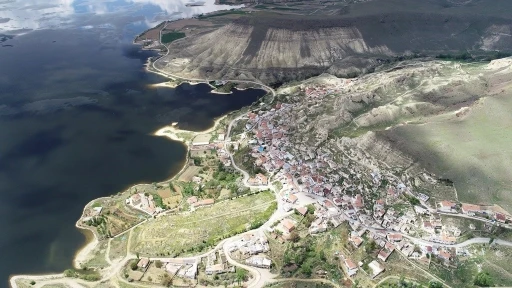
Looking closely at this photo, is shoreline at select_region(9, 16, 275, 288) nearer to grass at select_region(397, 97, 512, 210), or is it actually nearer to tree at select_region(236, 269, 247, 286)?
tree at select_region(236, 269, 247, 286)

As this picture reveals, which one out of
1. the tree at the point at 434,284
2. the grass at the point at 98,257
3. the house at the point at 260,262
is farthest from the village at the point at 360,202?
the grass at the point at 98,257

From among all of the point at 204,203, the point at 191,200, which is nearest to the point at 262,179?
the point at 204,203

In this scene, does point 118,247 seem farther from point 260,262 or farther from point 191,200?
point 260,262

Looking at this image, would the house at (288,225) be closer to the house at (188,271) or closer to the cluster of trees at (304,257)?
the cluster of trees at (304,257)

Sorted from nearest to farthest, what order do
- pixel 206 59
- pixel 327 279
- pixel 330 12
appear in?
pixel 327 279 < pixel 206 59 < pixel 330 12

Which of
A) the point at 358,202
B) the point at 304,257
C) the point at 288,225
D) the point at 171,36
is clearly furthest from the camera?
the point at 171,36

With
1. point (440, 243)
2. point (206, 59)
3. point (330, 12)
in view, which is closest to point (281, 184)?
point (440, 243)

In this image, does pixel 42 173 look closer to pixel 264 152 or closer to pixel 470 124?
pixel 264 152
